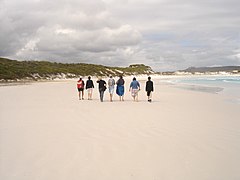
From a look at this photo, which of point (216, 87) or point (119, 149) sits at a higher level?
point (119, 149)

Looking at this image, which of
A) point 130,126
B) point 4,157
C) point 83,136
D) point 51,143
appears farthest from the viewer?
point 130,126

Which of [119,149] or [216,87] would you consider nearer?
[119,149]

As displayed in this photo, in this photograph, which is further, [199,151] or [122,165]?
[199,151]

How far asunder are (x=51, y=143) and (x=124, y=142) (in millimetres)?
1708

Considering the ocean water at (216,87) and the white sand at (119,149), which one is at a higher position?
the white sand at (119,149)

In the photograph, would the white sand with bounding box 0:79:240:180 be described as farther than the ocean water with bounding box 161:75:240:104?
No

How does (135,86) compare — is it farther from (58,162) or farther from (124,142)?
(58,162)

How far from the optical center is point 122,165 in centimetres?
542

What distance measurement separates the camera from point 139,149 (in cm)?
647

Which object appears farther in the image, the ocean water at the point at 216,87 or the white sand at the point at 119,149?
the ocean water at the point at 216,87

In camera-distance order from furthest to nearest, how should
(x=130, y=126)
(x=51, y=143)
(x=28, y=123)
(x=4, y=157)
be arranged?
(x=28, y=123) < (x=130, y=126) < (x=51, y=143) < (x=4, y=157)

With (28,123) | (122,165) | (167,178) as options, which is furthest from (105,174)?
(28,123)

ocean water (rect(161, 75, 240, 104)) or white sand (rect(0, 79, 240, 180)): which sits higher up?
white sand (rect(0, 79, 240, 180))

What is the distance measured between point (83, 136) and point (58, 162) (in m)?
2.20
